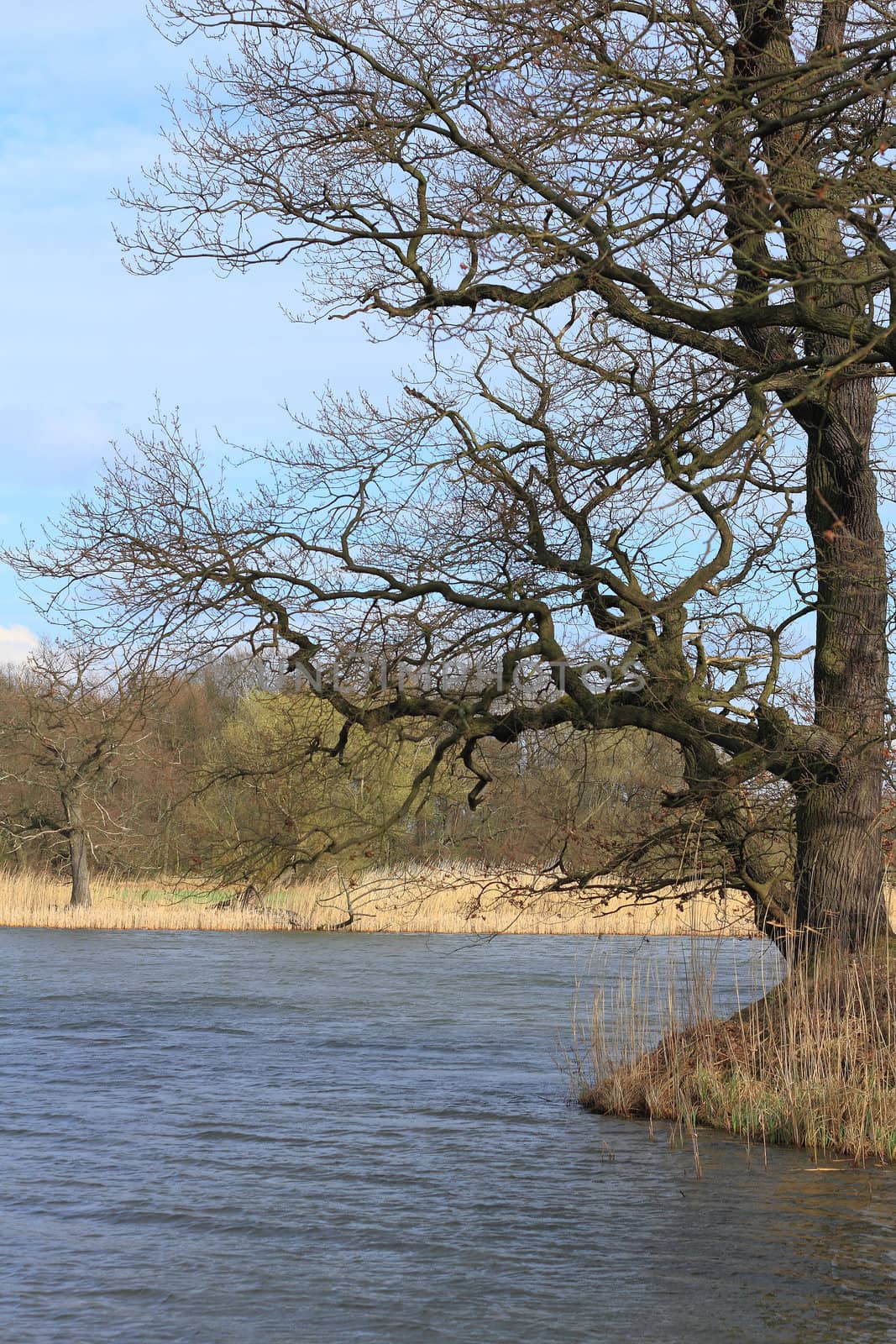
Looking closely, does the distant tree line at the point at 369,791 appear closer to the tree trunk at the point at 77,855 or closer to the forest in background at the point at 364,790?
the forest in background at the point at 364,790

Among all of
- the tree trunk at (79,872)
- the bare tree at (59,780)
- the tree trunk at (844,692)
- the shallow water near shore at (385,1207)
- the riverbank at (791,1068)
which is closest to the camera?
the shallow water near shore at (385,1207)

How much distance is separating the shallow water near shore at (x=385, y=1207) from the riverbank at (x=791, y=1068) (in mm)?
246

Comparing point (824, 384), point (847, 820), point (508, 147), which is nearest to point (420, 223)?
point (508, 147)

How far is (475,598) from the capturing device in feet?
33.2

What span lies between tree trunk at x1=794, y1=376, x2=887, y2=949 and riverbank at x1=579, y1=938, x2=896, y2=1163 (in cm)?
38

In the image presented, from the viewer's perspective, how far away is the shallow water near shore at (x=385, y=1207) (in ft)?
21.2

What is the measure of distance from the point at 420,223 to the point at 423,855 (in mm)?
4295

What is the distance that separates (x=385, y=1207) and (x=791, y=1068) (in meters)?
2.98

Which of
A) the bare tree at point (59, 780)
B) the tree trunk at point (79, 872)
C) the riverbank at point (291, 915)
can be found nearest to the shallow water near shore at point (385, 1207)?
the riverbank at point (291, 915)

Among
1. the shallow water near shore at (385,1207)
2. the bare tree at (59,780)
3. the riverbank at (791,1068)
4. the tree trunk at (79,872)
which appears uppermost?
the bare tree at (59,780)

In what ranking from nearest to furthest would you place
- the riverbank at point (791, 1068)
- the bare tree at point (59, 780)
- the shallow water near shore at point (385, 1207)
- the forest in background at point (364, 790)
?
the shallow water near shore at point (385, 1207)
the riverbank at point (791, 1068)
the forest in background at point (364, 790)
the bare tree at point (59, 780)

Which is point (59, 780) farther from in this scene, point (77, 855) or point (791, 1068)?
point (791, 1068)

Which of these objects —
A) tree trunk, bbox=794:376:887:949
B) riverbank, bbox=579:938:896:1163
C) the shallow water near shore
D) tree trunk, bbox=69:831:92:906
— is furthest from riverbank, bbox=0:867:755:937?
tree trunk, bbox=794:376:887:949

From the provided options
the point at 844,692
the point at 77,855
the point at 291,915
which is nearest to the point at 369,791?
the point at 844,692
